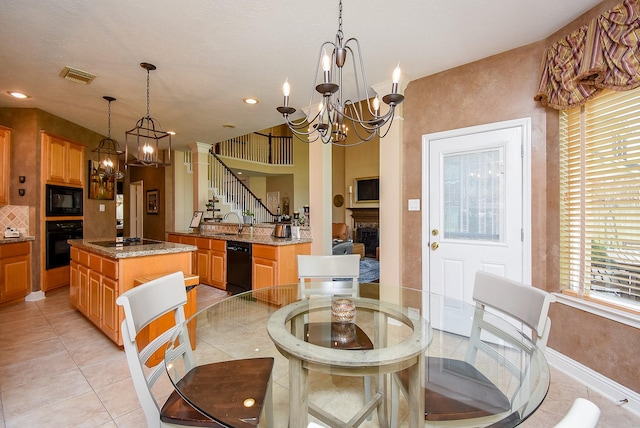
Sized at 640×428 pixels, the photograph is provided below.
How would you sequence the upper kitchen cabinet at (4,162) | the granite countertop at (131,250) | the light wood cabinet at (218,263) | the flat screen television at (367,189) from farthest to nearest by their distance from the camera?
the flat screen television at (367,189), the light wood cabinet at (218,263), the upper kitchen cabinet at (4,162), the granite countertop at (131,250)

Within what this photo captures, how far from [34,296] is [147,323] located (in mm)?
4054

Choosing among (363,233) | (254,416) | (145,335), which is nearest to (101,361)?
(145,335)

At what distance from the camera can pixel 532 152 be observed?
241 cm

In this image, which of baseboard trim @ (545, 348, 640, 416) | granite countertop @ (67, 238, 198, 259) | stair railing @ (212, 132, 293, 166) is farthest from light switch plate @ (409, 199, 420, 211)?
stair railing @ (212, 132, 293, 166)

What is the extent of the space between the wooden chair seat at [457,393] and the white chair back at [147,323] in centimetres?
103

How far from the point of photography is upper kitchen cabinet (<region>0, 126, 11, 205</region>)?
3.65 meters

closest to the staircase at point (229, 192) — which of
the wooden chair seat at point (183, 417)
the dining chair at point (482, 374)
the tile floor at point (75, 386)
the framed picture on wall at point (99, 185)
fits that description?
the framed picture on wall at point (99, 185)

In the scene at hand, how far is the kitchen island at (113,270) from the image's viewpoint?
2.47 m

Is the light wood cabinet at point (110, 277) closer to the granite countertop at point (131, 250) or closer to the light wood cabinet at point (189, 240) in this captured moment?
the granite countertop at point (131, 250)

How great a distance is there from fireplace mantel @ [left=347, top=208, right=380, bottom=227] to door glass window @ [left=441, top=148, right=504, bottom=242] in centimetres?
543

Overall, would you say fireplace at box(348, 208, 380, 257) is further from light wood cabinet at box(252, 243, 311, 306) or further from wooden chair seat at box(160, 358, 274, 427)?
wooden chair seat at box(160, 358, 274, 427)

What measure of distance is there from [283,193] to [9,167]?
6389mm

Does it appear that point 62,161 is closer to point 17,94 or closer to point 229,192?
point 17,94

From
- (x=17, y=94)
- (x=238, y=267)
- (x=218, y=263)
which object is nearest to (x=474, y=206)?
(x=238, y=267)
